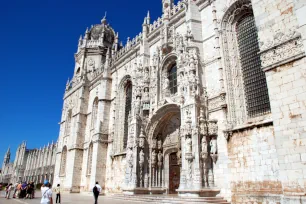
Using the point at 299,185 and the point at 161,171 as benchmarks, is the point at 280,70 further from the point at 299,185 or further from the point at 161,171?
the point at 161,171

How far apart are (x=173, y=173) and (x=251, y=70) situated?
872 cm

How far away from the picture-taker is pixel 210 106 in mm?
14477

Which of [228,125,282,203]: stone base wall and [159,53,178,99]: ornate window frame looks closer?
[228,125,282,203]: stone base wall

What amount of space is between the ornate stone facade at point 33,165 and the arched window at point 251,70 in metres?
42.7

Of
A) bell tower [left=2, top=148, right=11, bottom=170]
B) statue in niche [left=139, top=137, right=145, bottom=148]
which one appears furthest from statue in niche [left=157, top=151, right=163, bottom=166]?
bell tower [left=2, top=148, right=11, bottom=170]

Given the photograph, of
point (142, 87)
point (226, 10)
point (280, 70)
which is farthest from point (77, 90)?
point (280, 70)

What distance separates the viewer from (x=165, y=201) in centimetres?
1284

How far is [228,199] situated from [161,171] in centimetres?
629

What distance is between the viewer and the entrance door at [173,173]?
17297 mm

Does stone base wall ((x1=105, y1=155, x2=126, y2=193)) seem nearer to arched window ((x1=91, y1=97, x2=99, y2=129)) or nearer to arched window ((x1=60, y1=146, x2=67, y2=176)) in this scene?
arched window ((x1=91, y1=97, x2=99, y2=129))

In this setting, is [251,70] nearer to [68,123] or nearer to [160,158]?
[160,158]

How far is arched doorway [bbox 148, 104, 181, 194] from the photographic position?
17.3 meters

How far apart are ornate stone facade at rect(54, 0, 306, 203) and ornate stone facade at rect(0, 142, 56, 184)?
2970 centimetres

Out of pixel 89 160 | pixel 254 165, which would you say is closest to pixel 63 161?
pixel 89 160
